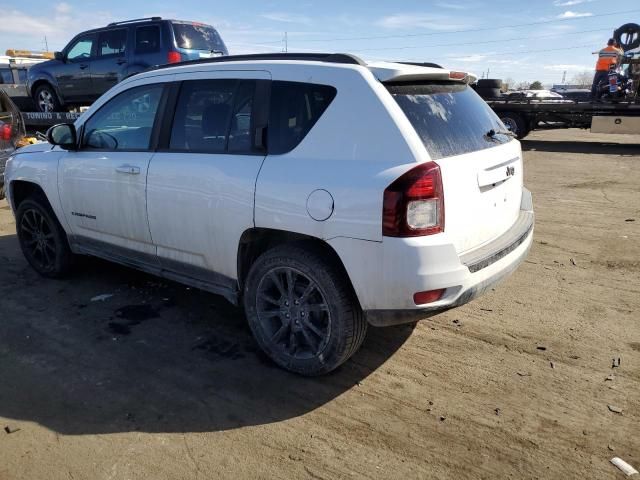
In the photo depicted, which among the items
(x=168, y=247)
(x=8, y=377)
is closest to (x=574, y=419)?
(x=168, y=247)

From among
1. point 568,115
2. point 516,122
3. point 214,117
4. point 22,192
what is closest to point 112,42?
point 22,192

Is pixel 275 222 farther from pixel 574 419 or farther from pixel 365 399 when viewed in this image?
pixel 574 419

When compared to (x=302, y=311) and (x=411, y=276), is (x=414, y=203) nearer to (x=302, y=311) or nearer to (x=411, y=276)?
(x=411, y=276)

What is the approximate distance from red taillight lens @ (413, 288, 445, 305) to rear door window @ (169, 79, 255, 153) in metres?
1.44

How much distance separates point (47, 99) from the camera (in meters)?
12.7

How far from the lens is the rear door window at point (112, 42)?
10.7 m

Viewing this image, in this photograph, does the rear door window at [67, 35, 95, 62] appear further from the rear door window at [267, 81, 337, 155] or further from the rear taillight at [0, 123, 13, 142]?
the rear door window at [267, 81, 337, 155]

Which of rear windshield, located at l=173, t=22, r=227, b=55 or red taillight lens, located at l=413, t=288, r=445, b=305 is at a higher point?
rear windshield, located at l=173, t=22, r=227, b=55

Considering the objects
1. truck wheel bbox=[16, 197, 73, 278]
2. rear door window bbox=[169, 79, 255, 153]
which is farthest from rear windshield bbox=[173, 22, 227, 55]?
rear door window bbox=[169, 79, 255, 153]

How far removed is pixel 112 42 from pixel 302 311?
9.98 metres

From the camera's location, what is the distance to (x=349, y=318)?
304 cm

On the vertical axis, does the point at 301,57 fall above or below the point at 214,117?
above

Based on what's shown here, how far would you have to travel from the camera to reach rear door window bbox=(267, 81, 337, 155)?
10.2ft

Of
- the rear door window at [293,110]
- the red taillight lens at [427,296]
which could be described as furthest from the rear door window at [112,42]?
the red taillight lens at [427,296]
